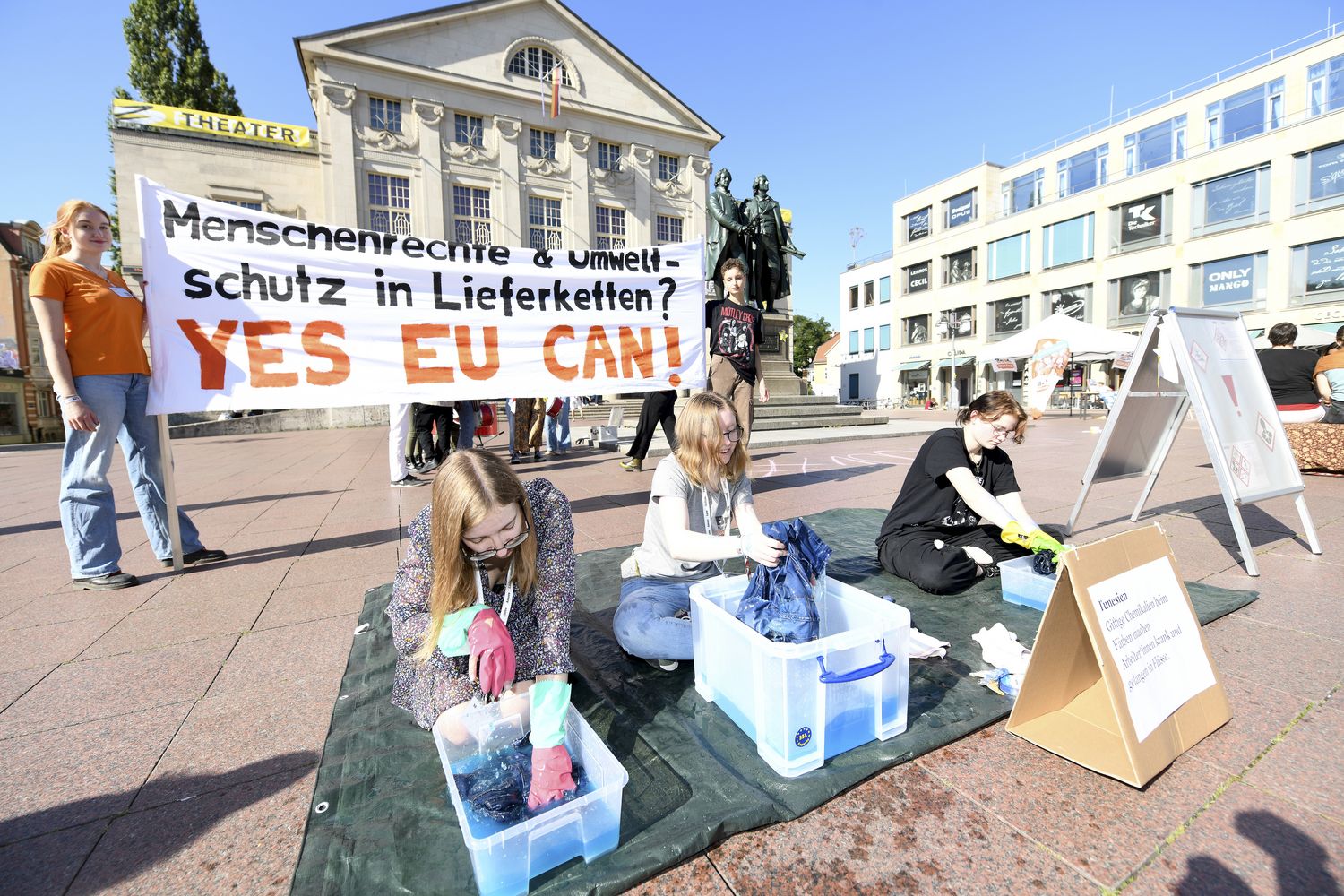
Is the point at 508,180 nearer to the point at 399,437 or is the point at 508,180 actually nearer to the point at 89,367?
the point at 399,437

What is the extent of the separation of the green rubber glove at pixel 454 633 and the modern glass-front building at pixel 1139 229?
21.6 m

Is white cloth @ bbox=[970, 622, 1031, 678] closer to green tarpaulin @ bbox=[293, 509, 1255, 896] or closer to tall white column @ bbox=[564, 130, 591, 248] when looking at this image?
green tarpaulin @ bbox=[293, 509, 1255, 896]

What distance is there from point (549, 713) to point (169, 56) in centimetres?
4446

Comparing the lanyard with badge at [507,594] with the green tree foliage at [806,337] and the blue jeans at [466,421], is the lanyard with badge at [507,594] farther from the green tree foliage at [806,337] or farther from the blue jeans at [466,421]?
the green tree foliage at [806,337]

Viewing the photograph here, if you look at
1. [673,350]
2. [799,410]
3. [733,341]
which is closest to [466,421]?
[673,350]

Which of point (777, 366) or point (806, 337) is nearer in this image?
point (777, 366)

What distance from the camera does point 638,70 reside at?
103ft

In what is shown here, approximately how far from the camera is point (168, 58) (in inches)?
1216

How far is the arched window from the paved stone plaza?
107 feet

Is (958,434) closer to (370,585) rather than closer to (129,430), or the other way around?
(370,585)

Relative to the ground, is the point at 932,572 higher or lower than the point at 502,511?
lower

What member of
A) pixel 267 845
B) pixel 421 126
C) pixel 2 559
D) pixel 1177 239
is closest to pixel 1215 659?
pixel 267 845

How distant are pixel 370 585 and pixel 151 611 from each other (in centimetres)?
103

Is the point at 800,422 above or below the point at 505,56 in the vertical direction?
below
